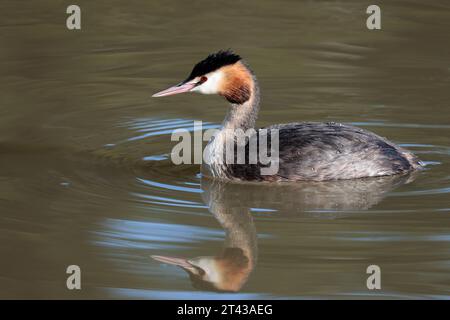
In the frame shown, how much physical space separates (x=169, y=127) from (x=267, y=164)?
200 cm

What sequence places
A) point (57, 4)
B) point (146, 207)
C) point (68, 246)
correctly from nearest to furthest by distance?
1. point (68, 246)
2. point (146, 207)
3. point (57, 4)

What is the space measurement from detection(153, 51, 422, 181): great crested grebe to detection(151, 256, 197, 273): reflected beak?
180cm

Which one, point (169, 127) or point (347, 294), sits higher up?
point (169, 127)

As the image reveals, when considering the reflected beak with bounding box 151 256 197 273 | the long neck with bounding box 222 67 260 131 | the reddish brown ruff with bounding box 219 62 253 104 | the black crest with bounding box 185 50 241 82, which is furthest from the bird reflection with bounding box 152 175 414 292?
the black crest with bounding box 185 50 241 82

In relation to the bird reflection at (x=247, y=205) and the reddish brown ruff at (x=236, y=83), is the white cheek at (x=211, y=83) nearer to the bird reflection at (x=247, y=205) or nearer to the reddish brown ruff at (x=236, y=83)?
the reddish brown ruff at (x=236, y=83)

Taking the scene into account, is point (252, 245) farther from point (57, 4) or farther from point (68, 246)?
point (57, 4)

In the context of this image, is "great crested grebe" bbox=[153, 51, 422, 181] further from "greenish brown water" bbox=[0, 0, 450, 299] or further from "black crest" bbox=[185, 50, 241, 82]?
"greenish brown water" bbox=[0, 0, 450, 299]

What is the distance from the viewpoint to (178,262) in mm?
6730

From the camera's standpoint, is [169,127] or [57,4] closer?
[169,127]

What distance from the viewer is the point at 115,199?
25.9ft

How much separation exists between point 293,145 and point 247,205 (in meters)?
0.72

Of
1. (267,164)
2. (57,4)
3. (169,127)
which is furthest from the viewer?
(57,4)

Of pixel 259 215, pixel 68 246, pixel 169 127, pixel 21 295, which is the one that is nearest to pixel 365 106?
pixel 169 127
